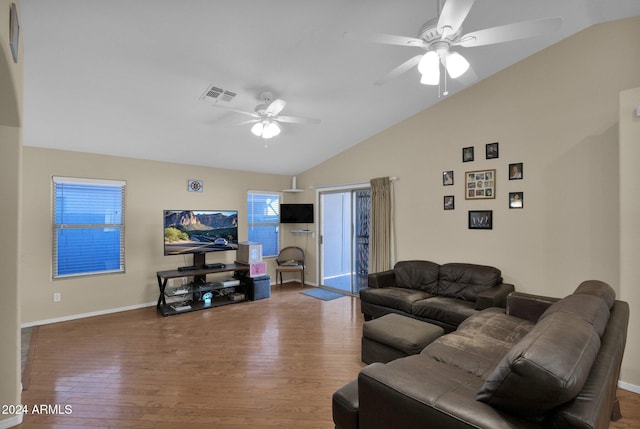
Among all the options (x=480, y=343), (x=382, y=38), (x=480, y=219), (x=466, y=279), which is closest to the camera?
(x=382, y=38)

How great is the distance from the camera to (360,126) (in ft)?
15.7

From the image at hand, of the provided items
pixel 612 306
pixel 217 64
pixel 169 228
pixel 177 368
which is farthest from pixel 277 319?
pixel 612 306

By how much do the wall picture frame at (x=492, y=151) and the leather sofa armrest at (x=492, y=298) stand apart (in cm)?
163

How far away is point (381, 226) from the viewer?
4.95 metres

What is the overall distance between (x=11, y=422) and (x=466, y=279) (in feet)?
14.4

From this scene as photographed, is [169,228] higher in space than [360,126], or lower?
lower

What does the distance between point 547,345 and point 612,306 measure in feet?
4.70

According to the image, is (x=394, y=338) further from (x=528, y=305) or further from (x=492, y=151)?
(x=492, y=151)

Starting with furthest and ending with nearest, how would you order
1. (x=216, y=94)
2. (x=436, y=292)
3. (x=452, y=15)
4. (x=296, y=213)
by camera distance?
(x=296, y=213), (x=436, y=292), (x=216, y=94), (x=452, y=15)

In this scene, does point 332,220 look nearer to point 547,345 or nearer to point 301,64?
point 301,64

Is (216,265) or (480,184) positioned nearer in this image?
(480,184)

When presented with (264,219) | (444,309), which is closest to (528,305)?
(444,309)

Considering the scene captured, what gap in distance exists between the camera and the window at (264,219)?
6.23m

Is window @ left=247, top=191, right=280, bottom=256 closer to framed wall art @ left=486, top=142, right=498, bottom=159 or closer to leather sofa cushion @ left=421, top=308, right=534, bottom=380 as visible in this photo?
framed wall art @ left=486, top=142, right=498, bottom=159
